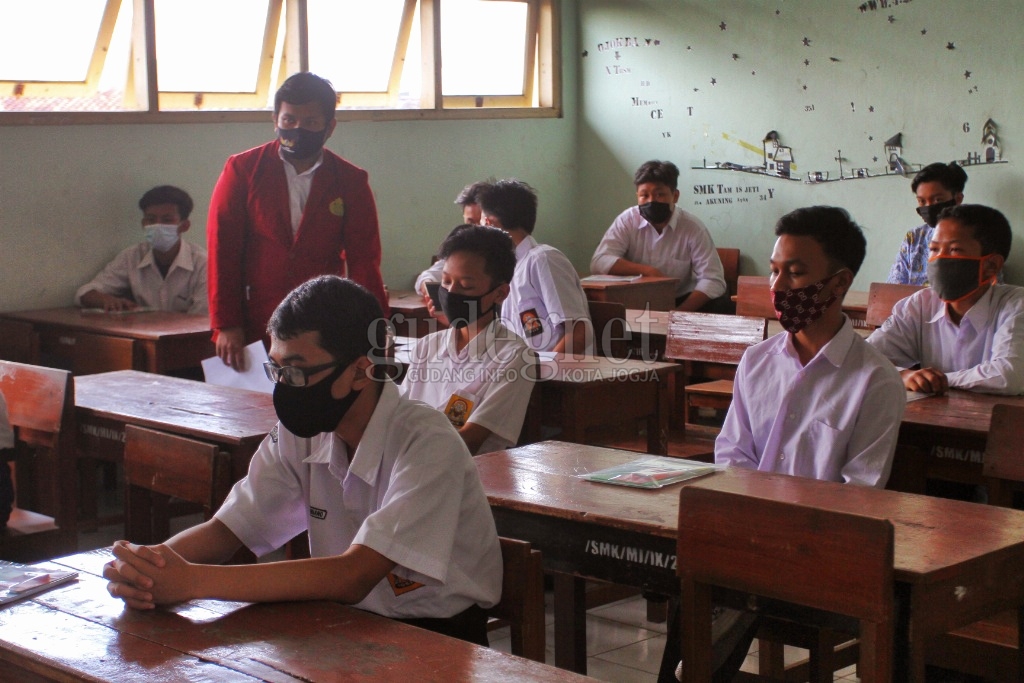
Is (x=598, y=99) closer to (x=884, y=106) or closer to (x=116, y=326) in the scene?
(x=884, y=106)

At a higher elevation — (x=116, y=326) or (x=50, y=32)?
(x=50, y=32)

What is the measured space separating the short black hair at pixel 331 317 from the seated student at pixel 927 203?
180 inches

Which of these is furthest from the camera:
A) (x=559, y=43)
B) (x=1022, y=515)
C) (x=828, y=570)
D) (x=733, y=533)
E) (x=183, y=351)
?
(x=559, y=43)

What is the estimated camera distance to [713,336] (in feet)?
14.5

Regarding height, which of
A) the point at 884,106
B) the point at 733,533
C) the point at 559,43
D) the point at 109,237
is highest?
the point at 559,43

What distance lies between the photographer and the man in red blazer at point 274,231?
3846 millimetres

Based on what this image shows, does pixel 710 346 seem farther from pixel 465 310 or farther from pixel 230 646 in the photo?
pixel 230 646

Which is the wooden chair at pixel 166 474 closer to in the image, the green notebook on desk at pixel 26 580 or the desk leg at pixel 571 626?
the green notebook on desk at pixel 26 580

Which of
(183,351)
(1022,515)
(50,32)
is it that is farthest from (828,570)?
(50,32)

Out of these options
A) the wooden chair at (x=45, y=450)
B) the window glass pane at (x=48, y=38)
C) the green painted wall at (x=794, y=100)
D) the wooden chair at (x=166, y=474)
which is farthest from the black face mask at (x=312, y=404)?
the green painted wall at (x=794, y=100)

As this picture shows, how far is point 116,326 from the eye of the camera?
504 centimetres

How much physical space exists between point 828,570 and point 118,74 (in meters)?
5.27

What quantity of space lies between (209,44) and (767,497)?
5061mm

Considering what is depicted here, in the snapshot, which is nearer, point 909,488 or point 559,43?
point 909,488
